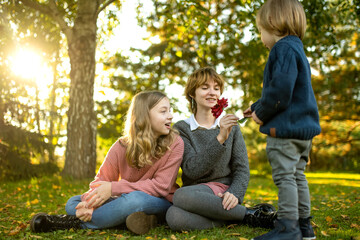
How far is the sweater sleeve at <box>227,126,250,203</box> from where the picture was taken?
3135 millimetres

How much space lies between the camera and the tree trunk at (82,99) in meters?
7.23

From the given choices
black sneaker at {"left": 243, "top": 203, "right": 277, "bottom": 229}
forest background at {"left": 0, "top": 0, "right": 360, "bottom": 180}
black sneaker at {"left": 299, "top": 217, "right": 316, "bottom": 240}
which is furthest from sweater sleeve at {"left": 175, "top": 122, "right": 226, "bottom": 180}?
forest background at {"left": 0, "top": 0, "right": 360, "bottom": 180}

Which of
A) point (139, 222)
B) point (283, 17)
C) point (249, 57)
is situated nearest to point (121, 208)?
point (139, 222)

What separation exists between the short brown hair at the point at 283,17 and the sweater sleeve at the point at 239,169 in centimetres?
116

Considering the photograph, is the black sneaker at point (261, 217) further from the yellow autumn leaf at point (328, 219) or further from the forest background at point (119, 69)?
the forest background at point (119, 69)

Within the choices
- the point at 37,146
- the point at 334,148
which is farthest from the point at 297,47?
the point at 334,148

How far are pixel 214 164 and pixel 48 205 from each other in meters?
2.68

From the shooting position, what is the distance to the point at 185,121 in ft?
11.8

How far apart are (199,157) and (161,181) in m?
0.40

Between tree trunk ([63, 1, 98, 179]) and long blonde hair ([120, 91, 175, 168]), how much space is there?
13.7ft

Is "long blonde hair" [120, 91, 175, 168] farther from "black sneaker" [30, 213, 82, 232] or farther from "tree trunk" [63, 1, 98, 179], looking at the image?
"tree trunk" [63, 1, 98, 179]

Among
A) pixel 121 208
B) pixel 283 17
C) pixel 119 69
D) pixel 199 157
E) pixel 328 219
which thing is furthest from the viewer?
pixel 119 69

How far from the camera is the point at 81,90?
24.2 ft

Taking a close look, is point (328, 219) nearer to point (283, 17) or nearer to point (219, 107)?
point (219, 107)
